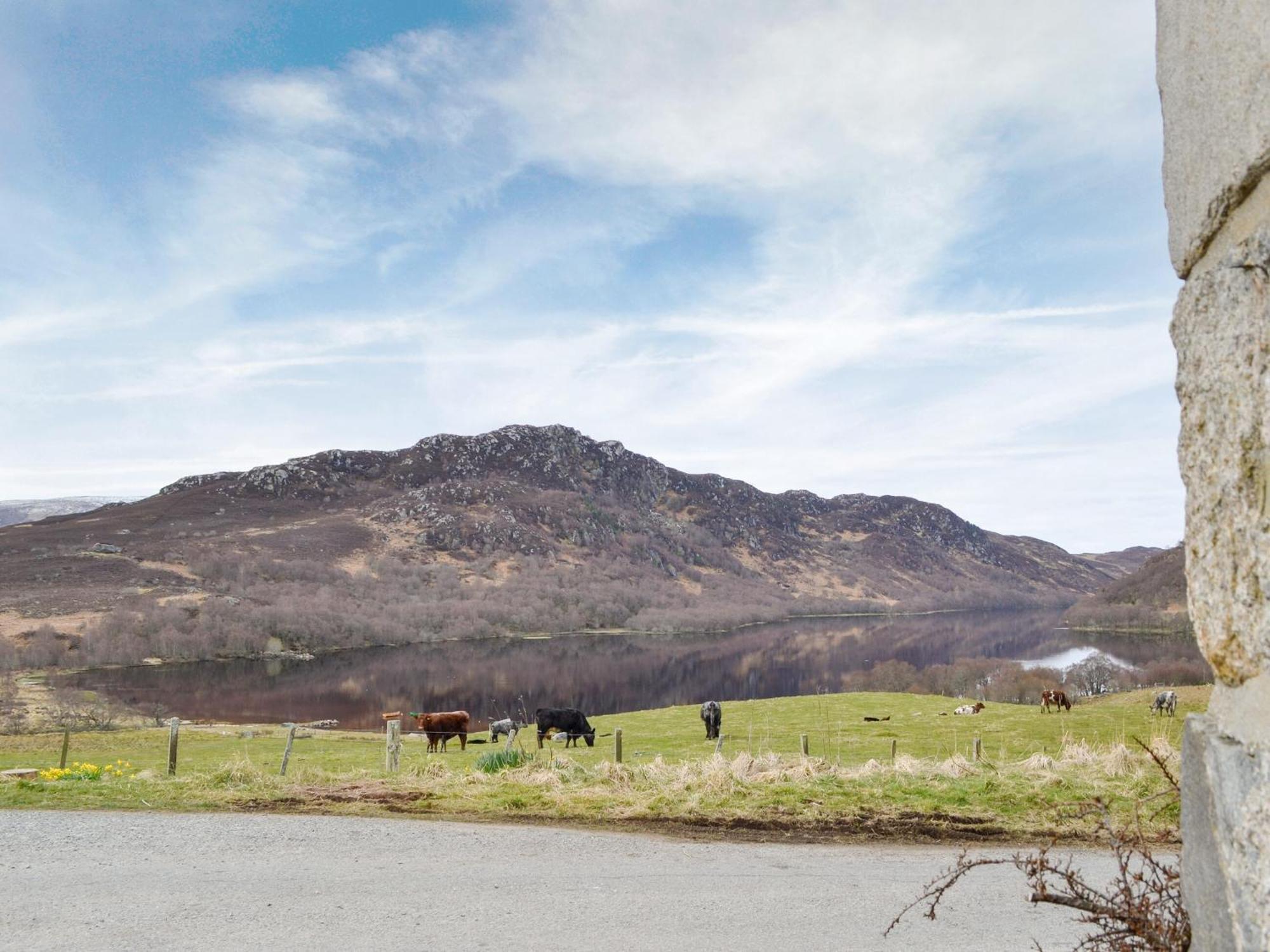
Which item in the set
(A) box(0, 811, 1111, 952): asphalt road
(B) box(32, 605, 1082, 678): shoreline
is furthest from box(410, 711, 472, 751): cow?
(B) box(32, 605, 1082, 678): shoreline

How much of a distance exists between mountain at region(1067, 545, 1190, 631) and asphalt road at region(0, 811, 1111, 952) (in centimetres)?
13712

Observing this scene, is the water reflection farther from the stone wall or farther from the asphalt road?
the stone wall

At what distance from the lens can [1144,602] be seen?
525 ft

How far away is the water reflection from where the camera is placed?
68812mm

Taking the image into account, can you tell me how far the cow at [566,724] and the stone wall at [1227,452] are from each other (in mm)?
31557

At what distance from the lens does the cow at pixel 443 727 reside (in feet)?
102

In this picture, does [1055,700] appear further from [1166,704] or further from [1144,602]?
[1144,602]

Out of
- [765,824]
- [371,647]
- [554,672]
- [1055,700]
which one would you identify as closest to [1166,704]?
[1055,700]

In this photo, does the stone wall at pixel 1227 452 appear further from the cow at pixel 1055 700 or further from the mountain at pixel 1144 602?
the mountain at pixel 1144 602

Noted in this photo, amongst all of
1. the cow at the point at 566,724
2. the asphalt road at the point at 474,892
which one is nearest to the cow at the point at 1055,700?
the cow at the point at 566,724

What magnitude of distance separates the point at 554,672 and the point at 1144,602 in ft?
395

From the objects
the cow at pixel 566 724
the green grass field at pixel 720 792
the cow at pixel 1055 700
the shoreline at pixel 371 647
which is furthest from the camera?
the shoreline at pixel 371 647

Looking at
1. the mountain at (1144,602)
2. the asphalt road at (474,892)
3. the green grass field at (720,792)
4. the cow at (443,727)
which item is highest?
the mountain at (1144,602)

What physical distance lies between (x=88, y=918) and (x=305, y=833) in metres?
3.09
